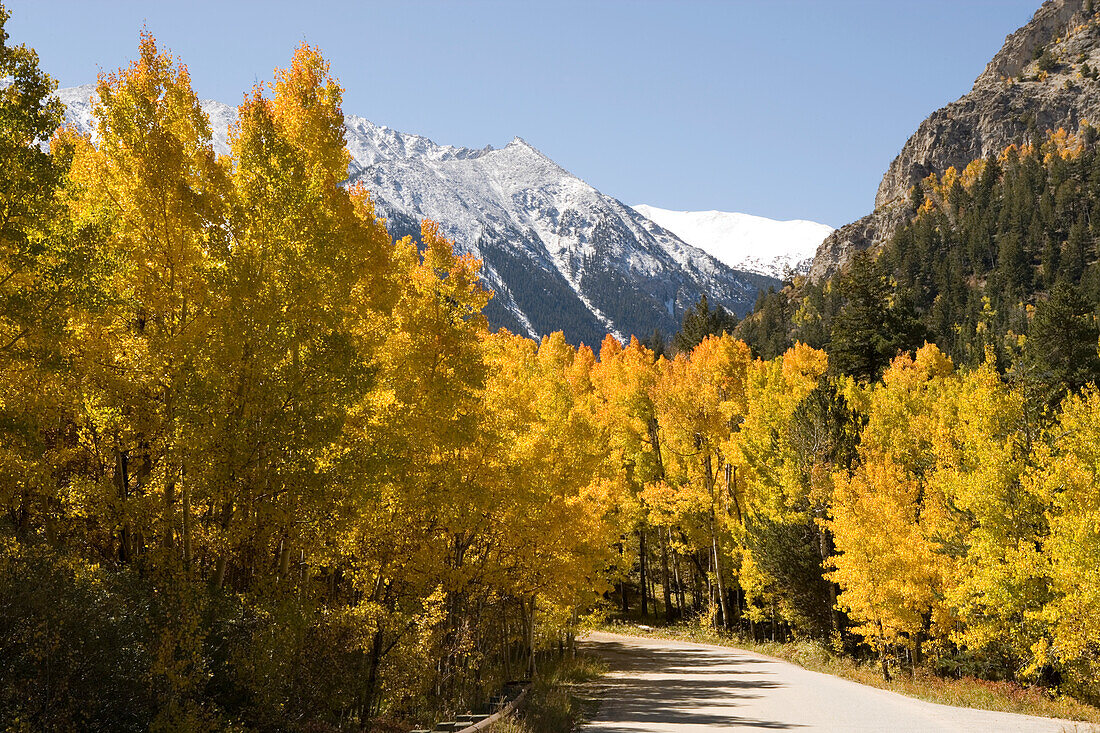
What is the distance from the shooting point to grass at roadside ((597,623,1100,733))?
667 inches

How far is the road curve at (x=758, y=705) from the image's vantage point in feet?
44.4

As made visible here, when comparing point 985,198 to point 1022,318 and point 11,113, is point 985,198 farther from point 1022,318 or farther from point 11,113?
point 11,113

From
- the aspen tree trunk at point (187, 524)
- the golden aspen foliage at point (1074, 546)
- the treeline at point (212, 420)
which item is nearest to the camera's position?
the treeline at point (212, 420)

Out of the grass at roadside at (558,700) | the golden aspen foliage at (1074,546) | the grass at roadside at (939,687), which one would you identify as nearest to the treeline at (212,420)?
the grass at roadside at (558,700)

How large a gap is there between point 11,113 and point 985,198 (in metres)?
161

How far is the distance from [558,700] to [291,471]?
882 cm

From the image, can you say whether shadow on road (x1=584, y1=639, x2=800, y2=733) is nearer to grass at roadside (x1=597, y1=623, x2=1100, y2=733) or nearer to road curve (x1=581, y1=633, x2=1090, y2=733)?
road curve (x1=581, y1=633, x2=1090, y2=733)

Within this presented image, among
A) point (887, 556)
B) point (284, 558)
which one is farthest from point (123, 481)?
point (887, 556)

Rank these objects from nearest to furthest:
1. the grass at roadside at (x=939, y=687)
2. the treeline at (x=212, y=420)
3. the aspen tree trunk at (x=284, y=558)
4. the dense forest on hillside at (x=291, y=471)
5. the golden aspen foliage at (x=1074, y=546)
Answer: the treeline at (x=212, y=420)
the dense forest on hillside at (x=291, y=471)
the aspen tree trunk at (x=284, y=558)
the grass at roadside at (x=939, y=687)
the golden aspen foliage at (x=1074, y=546)

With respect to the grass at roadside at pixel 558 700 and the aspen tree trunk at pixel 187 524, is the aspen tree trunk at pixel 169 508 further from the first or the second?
the grass at roadside at pixel 558 700

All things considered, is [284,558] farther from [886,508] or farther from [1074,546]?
[886,508]

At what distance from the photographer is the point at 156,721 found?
8164mm

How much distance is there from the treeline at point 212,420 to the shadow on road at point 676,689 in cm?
375

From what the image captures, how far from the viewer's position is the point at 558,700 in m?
15.7
